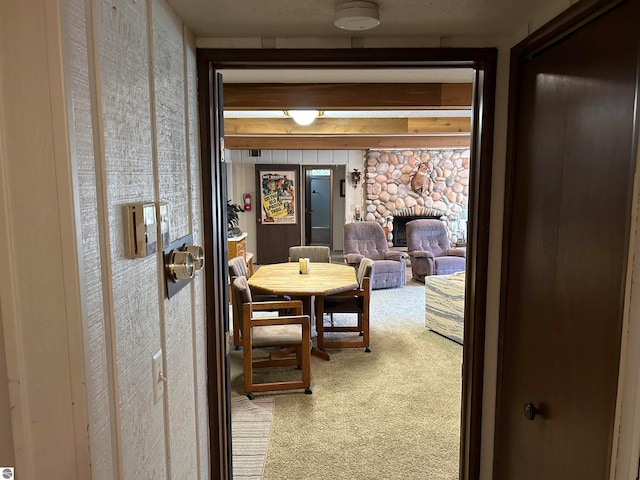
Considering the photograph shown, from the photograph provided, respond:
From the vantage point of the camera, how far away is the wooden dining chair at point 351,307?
4.23m

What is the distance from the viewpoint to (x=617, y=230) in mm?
1004

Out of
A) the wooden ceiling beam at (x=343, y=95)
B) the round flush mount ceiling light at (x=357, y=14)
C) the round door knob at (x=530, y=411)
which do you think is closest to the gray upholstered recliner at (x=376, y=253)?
the wooden ceiling beam at (x=343, y=95)

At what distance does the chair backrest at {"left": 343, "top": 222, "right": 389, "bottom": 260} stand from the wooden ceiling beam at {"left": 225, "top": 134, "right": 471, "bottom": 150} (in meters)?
1.23

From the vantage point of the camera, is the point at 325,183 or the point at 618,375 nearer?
the point at 618,375

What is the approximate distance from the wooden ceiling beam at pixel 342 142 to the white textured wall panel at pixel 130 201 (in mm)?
5367

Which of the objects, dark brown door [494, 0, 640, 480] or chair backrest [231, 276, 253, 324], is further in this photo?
chair backrest [231, 276, 253, 324]

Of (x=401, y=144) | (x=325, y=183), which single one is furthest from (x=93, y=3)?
(x=325, y=183)

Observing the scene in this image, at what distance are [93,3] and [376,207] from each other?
25.4ft

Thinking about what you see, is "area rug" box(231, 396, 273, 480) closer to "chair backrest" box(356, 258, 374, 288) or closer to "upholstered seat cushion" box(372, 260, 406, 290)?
"chair backrest" box(356, 258, 374, 288)

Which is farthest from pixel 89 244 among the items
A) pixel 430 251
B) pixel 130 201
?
pixel 430 251

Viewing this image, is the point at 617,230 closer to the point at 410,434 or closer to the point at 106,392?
the point at 106,392

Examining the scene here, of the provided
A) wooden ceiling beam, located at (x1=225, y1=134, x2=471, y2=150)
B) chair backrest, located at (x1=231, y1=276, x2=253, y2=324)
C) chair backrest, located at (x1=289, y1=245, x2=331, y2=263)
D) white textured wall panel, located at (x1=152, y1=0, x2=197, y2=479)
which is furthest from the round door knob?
wooden ceiling beam, located at (x1=225, y1=134, x2=471, y2=150)

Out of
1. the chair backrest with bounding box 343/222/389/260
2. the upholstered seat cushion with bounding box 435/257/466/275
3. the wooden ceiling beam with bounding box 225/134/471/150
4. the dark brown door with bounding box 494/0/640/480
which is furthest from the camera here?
the chair backrest with bounding box 343/222/389/260

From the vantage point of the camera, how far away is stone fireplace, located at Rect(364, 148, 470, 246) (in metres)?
8.29
